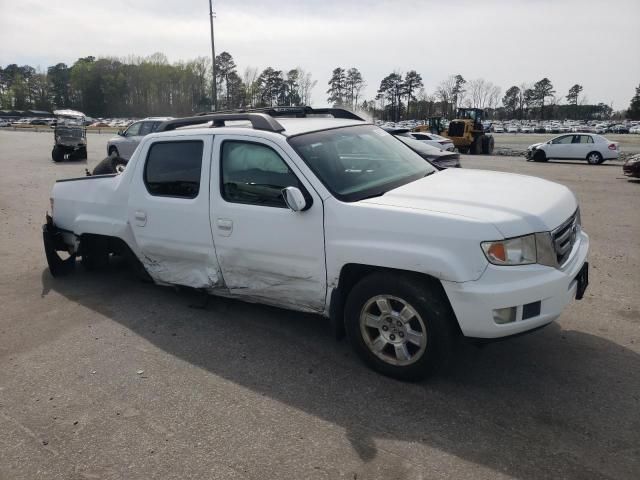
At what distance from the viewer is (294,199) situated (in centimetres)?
375

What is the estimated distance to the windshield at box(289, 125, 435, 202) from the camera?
157 inches

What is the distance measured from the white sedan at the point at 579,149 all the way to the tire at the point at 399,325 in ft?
76.3

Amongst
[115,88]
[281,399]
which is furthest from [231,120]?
[115,88]

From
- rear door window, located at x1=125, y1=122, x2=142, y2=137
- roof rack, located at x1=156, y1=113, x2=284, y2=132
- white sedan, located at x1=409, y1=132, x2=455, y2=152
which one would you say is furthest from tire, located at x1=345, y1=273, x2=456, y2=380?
white sedan, located at x1=409, y1=132, x2=455, y2=152

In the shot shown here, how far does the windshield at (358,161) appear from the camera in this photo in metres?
3.99

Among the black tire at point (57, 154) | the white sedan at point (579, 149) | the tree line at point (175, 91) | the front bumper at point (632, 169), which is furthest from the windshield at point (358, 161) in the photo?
the tree line at point (175, 91)

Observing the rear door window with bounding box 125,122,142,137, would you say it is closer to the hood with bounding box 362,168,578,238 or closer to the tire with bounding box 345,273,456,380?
the hood with bounding box 362,168,578,238

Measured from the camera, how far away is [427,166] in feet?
15.8

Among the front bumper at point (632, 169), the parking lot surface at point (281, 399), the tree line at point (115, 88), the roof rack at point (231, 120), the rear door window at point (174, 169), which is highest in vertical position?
the tree line at point (115, 88)

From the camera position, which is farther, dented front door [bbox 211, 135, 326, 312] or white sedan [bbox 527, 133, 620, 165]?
white sedan [bbox 527, 133, 620, 165]

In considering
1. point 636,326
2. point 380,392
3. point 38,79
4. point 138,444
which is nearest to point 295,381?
point 380,392

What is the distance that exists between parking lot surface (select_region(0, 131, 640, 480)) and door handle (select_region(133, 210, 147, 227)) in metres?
0.85

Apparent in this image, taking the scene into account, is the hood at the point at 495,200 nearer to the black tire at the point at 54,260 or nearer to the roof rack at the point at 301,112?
the roof rack at the point at 301,112

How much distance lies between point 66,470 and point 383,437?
176 centimetres
